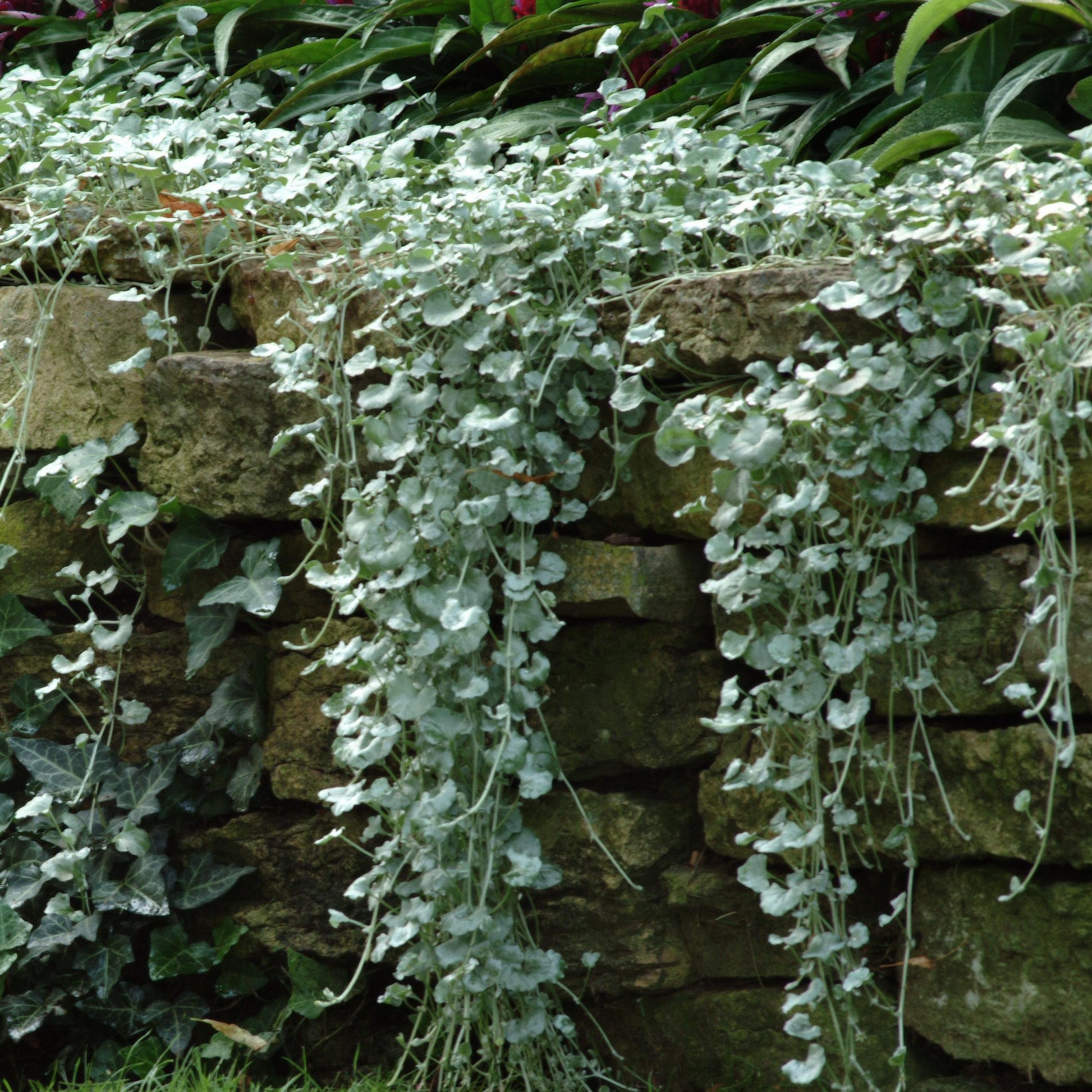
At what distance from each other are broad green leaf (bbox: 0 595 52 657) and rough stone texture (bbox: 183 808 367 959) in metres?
0.43

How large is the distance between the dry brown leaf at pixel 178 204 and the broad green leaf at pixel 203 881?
1.04m

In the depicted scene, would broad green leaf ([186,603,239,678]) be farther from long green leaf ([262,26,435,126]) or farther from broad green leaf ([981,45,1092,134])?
broad green leaf ([981,45,1092,134])

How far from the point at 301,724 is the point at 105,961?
0.45 meters

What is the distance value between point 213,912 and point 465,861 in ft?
1.83

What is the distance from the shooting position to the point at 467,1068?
1489 millimetres

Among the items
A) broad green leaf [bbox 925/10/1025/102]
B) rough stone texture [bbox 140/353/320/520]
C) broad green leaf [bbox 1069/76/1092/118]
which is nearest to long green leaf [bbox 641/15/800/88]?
broad green leaf [bbox 925/10/1025/102]

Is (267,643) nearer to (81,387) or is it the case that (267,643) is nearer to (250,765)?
(250,765)

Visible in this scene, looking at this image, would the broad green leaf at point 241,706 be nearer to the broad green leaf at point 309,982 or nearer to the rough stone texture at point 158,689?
the rough stone texture at point 158,689

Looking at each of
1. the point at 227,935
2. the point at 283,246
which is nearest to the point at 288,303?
the point at 283,246

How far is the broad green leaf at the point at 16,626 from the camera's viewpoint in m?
1.84

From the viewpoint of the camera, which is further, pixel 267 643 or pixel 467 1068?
pixel 267 643

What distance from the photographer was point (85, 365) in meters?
1.83

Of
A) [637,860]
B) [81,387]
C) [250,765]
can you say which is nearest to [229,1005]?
[250,765]

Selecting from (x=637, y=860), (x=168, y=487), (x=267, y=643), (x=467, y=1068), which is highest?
(x=168, y=487)
